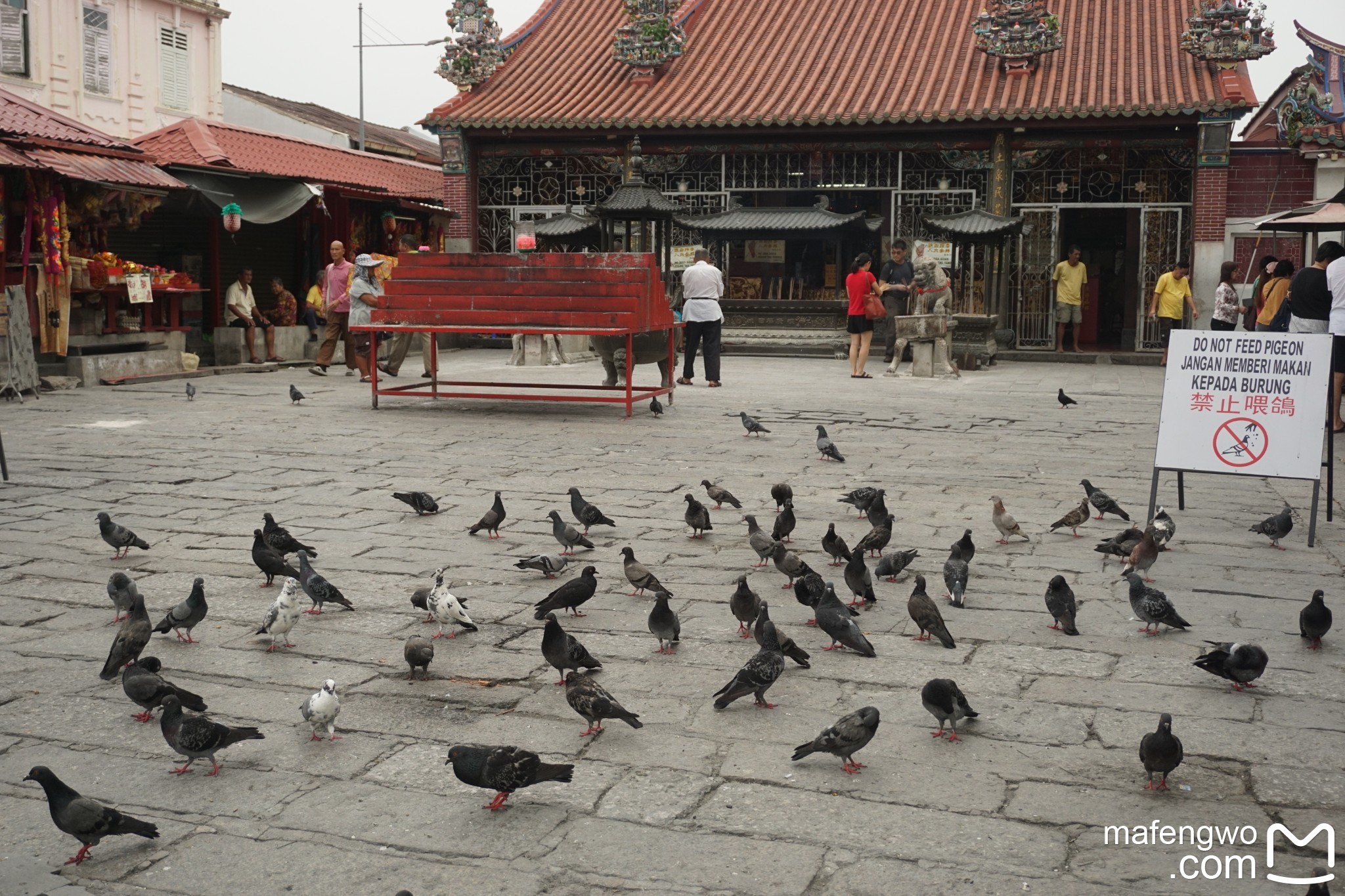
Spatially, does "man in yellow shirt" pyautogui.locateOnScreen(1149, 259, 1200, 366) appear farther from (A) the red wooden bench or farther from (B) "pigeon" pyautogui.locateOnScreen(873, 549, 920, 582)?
(B) "pigeon" pyautogui.locateOnScreen(873, 549, 920, 582)

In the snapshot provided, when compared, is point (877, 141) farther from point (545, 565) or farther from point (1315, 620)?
point (1315, 620)

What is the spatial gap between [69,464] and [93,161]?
746 centimetres

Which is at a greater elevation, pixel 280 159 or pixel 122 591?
pixel 280 159

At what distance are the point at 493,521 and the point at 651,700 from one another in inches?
114

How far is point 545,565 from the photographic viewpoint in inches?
263

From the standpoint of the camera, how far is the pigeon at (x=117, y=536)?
6906mm

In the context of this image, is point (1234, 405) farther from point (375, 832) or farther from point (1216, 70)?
point (1216, 70)

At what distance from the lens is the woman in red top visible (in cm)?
1730

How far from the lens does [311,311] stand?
21.9 m

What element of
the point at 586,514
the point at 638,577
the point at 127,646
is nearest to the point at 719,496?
the point at 586,514

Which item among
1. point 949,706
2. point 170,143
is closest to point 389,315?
point 170,143

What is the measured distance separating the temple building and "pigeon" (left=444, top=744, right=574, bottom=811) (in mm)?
17632

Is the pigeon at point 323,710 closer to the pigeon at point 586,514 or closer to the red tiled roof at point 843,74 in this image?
the pigeon at point 586,514

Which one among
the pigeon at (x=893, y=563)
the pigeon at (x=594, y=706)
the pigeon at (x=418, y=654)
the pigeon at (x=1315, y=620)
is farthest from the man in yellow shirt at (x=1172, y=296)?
the pigeon at (x=594, y=706)
